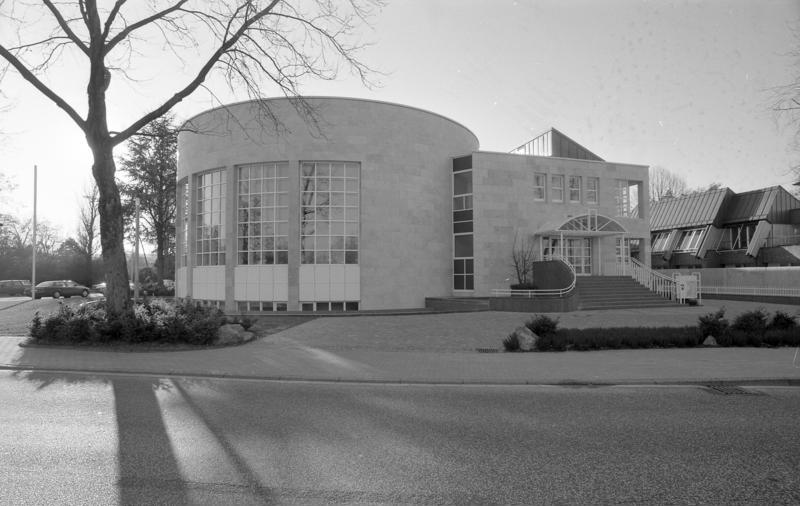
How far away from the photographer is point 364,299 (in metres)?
24.8

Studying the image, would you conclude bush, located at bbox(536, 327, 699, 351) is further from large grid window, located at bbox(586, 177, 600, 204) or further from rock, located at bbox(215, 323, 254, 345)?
large grid window, located at bbox(586, 177, 600, 204)

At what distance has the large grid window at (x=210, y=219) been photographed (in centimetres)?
2627

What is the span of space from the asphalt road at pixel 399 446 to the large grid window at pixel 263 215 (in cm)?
1663

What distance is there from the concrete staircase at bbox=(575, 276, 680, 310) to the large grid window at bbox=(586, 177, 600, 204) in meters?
5.10

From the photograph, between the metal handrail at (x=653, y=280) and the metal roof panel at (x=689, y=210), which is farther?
the metal roof panel at (x=689, y=210)

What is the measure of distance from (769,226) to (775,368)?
34808 mm

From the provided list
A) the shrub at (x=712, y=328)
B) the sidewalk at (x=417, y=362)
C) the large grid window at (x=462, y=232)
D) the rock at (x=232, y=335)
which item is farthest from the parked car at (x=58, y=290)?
the shrub at (x=712, y=328)

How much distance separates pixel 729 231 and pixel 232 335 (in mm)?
40102

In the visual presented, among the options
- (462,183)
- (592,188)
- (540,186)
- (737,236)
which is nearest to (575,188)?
(592,188)

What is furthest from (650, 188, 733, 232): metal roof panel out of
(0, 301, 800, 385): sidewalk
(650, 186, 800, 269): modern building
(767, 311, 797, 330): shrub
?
(0, 301, 800, 385): sidewalk

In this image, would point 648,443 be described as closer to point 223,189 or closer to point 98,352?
point 98,352

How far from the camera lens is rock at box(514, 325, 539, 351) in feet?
41.2

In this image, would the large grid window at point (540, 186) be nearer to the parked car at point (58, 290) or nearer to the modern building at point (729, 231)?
the modern building at point (729, 231)

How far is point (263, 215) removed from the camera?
25.2 m
